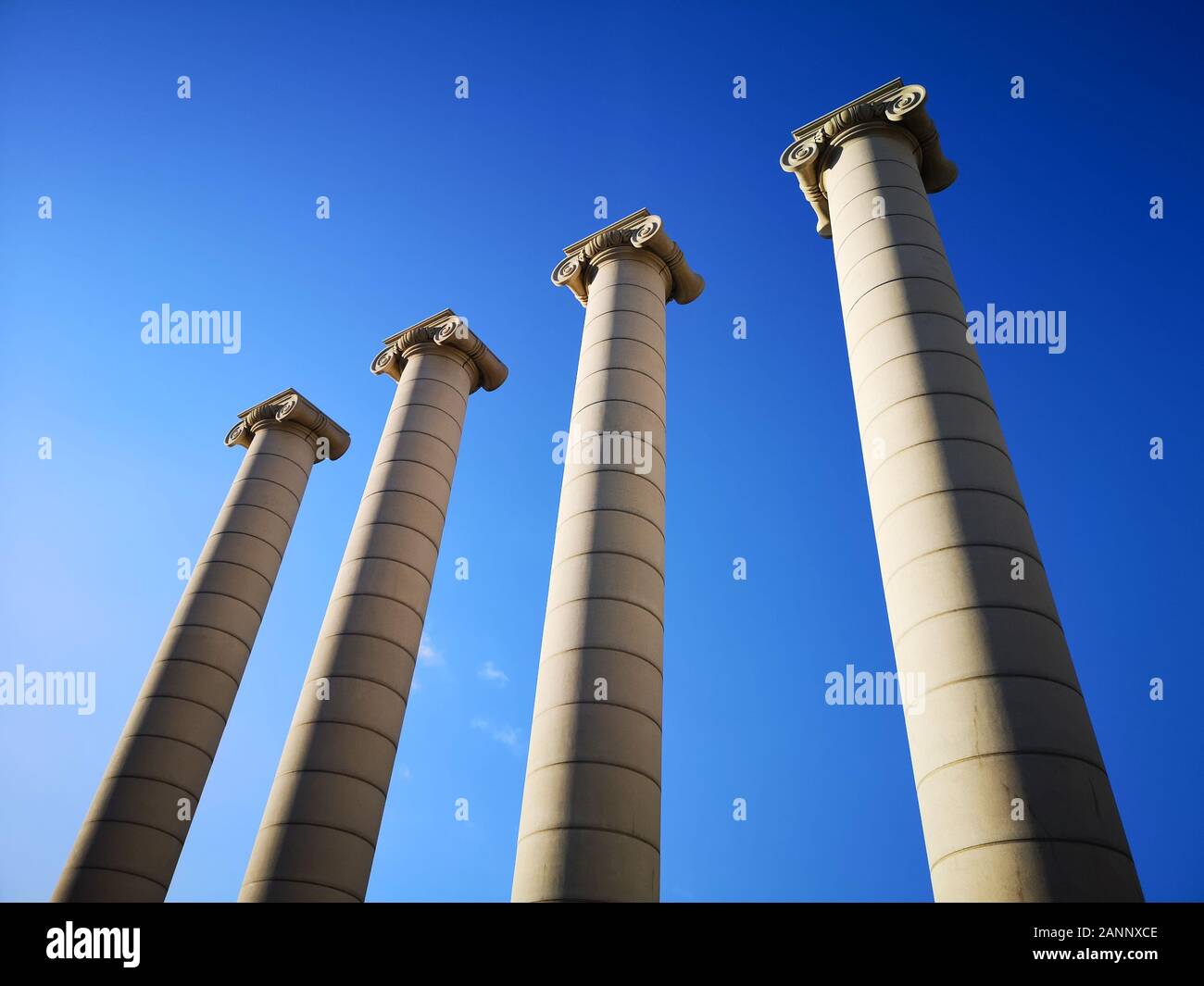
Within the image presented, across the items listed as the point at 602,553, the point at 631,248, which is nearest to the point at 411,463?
the point at 631,248

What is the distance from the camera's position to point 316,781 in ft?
119

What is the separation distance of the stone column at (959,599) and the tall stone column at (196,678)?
1288 inches

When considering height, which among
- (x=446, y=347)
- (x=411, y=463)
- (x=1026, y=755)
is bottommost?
(x=1026, y=755)

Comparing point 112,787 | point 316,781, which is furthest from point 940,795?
point 112,787

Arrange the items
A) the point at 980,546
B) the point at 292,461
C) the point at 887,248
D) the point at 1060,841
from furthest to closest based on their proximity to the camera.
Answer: the point at 292,461 → the point at 887,248 → the point at 980,546 → the point at 1060,841

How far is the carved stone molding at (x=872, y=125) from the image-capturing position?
3662cm

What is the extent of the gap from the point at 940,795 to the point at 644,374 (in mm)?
21946

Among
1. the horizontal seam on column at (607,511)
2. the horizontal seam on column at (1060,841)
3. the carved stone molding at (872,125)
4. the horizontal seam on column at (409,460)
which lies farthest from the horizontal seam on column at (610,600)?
the carved stone molding at (872,125)

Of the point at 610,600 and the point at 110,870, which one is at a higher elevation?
the point at 610,600

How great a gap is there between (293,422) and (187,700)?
19667mm

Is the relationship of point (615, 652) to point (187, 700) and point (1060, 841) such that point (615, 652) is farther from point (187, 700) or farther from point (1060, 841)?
point (187, 700)

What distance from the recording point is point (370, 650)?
40625mm

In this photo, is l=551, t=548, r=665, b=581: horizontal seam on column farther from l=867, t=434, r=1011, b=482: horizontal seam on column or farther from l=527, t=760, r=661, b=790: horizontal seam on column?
l=867, t=434, r=1011, b=482: horizontal seam on column

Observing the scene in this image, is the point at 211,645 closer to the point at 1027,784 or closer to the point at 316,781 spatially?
the point at 316,781
